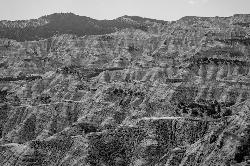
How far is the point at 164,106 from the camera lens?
137000 mm

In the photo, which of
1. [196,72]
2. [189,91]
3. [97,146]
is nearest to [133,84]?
[189,91]

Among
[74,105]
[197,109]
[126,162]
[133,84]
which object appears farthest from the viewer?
[133,84]

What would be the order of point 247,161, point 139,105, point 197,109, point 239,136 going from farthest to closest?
point 139,105 → point 197,109 → point 239,136 → point 247,161

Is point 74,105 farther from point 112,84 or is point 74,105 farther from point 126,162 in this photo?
point 126,162

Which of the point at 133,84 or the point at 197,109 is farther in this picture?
the point at 133,84

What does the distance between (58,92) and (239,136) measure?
122 metres

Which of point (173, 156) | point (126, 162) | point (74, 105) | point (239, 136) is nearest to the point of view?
point (239, 136)

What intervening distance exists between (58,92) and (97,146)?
8482cm

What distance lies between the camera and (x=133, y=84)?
557 feet

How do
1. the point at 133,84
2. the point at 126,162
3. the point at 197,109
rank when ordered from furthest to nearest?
the point at 133,84, the point at 197,109, the point at 126,162

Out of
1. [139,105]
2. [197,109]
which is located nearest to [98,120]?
[139,105]

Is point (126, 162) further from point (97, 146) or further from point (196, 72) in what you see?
point (196, 72)

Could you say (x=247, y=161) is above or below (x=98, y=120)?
above

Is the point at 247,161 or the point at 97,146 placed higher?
the point at 247,161
